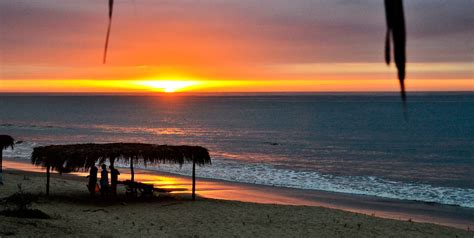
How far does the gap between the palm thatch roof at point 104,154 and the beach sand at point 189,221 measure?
117 centimetres

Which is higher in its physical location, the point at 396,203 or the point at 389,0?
the point at 389,0

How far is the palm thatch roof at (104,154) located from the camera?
16.3m

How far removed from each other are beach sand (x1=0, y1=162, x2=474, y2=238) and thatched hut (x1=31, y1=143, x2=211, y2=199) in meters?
1.15

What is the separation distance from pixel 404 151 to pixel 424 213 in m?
30.5

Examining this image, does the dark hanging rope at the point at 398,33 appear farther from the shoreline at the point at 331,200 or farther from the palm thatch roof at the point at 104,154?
the shoreline at the point at 331,200

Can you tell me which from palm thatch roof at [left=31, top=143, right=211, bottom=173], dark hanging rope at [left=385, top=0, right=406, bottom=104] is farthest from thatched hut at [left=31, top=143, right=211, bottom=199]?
dark hanging rope at [left=385, top=0, right=406, bottom=104]

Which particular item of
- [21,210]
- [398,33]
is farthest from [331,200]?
[398,33]

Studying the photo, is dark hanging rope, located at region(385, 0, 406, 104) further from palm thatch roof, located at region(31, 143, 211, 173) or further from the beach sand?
palm thatch roof, located at region(31, 143, 211, 173)

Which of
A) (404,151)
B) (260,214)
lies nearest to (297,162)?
(404,151)

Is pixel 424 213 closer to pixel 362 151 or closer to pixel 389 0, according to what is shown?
pixel 389 0

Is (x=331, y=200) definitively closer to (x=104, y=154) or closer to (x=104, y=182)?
(x=104, y=182)

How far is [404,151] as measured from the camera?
1935 inches

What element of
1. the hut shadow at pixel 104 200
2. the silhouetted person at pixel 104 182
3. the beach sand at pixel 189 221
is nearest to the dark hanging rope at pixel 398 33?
the beach sand at pixel 189 221

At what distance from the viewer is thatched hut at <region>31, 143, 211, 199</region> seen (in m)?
16.3
